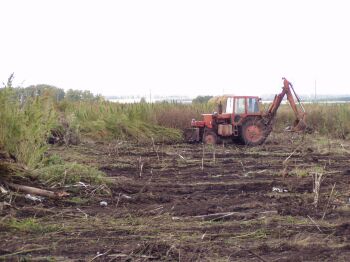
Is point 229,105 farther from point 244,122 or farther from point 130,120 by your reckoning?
point 130,120

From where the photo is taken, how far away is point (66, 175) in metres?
9.34

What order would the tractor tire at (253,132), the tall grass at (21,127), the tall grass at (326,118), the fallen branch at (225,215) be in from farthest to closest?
the tall grass at (326,118) < the tractor tire at (253,132) < the tall grass at (21,127) < the fallen branch at (225,215)

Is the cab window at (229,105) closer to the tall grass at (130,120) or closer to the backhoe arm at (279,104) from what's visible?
the backhoe arm at (279,104)

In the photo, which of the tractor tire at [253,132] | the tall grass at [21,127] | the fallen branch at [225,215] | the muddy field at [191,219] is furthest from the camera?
the tractor tire at [253,132]

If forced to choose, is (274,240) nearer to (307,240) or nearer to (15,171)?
(307,240)

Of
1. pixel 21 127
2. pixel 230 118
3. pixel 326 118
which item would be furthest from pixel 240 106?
pixel 21 127

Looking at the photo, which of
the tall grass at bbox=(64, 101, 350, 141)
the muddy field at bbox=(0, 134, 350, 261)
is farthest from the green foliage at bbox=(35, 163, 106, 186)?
the tall grass at bbox=(64, 101, 350, 141)

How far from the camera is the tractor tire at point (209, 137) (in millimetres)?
20328

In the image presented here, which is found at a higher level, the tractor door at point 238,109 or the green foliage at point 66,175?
the tractor door at point 238,109

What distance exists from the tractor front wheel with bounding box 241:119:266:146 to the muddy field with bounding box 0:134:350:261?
7370 mm

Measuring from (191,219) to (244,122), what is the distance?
12.8 metres

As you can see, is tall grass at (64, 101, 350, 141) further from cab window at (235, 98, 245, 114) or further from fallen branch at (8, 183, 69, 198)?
fallen branch at (8, 183, 69, 198)

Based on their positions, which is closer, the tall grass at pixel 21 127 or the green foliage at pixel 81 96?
the tall grass at pixel 21 127

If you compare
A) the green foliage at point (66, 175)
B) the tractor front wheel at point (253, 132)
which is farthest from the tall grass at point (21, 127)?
the tractor front wheel at point (253, 132)
